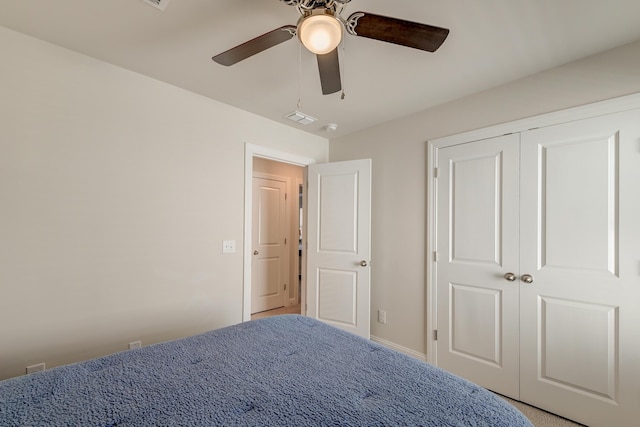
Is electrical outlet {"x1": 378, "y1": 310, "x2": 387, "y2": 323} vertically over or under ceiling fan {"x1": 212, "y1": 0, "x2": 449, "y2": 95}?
under

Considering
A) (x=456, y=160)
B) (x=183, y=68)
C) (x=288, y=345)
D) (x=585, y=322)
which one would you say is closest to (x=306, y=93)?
(x=183, y=68)

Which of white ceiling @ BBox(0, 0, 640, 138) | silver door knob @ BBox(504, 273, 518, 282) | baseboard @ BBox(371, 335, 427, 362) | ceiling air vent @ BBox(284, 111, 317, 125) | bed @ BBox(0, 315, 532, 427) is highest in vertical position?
white ceiling @ BBox(0, 0, 640, 138)

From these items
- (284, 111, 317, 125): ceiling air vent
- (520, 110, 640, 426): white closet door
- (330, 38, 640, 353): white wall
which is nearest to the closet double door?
(520, 110, 640, 426): white closet door

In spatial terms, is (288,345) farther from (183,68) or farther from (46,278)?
(183,68)

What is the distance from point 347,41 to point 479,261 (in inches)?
76.7

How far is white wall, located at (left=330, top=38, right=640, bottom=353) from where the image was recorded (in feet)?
6.08

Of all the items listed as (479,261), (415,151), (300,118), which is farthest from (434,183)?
(300,118)

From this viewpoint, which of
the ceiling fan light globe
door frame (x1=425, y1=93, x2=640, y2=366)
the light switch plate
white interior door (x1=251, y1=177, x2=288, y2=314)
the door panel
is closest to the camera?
the ceiling fan light globe

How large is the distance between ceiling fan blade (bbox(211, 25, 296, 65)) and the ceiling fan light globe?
0.40 ft

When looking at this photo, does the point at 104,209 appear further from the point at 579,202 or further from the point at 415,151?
the point at 579,202

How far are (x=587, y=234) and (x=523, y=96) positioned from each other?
1.09 m

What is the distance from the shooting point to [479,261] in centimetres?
229

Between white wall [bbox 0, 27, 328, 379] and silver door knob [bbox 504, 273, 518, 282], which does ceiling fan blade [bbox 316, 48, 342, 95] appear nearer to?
white wall [bbox 0, 27, 328, 379]

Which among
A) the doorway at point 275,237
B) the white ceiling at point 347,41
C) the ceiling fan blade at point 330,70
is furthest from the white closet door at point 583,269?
the doorway at point 275,237
